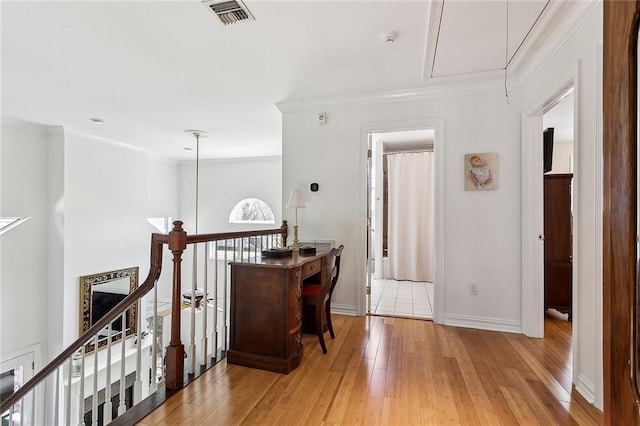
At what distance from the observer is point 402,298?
4305mm

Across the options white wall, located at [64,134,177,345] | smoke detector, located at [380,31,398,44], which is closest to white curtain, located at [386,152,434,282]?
smoke detector, located at [380,31,398,44]

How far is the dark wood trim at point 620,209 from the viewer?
0.68m

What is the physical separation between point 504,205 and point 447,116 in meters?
1.08

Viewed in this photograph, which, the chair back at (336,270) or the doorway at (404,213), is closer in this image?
the chair back at (336,270)

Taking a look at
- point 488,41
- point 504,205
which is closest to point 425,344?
point 504,205

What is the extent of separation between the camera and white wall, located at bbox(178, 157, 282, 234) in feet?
23.0

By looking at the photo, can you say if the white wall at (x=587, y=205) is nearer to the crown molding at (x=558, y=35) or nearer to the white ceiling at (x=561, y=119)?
the crown molding at (x=558, y=35)

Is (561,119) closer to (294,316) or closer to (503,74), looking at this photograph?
(503,74)

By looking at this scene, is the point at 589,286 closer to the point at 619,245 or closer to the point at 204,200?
the point at 619,245

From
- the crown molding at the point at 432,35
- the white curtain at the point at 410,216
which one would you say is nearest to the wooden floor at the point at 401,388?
the crown molding at the point at 432,35

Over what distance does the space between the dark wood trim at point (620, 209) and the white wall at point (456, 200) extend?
249 centimetres

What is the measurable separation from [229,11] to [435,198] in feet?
8.24

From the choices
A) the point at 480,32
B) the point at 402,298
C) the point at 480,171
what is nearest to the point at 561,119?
the point at 480,171

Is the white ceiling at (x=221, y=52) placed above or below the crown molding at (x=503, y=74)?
above
